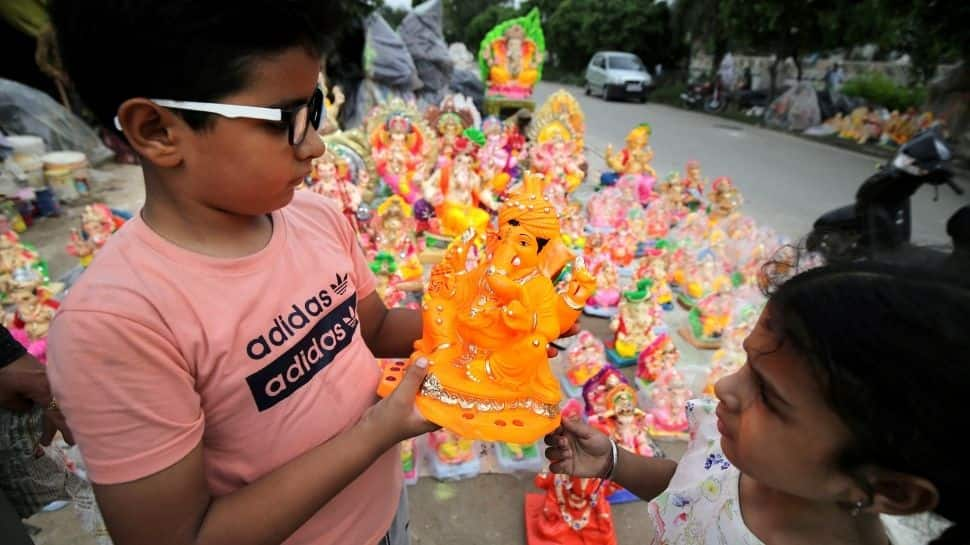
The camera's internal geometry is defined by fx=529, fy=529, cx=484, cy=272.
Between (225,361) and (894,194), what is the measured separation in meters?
4.83

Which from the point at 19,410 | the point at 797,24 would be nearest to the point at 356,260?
the point at 19,410

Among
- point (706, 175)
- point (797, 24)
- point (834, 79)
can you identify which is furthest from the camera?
point (834, 79)

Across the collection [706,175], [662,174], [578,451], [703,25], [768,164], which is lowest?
[768,164]

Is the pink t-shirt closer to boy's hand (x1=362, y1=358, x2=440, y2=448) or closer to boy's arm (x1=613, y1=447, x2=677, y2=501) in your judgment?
boy's hand (x1=362, y1=358, x2=440, y2=448)

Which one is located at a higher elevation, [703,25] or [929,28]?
[703,25]

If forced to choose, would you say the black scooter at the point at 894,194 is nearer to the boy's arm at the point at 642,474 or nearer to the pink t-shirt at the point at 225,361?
the boy's arm at the point at 642,474

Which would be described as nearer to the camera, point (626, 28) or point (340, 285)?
point (340, 285)

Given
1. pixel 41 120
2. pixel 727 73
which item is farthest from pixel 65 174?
pixel 727 73

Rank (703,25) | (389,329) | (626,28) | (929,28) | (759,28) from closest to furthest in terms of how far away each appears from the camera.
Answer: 1. (389,329)
2. (929,28)
3. (759,28)
4. (703,25)
5. (626,28)

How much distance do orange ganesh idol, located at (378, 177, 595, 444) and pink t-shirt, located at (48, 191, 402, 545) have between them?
0.75ft

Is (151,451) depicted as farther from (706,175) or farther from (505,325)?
(706,175)

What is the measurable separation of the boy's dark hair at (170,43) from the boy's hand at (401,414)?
0.55m

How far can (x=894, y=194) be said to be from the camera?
404cm

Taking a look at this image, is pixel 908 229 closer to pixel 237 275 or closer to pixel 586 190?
pixel 586 190
